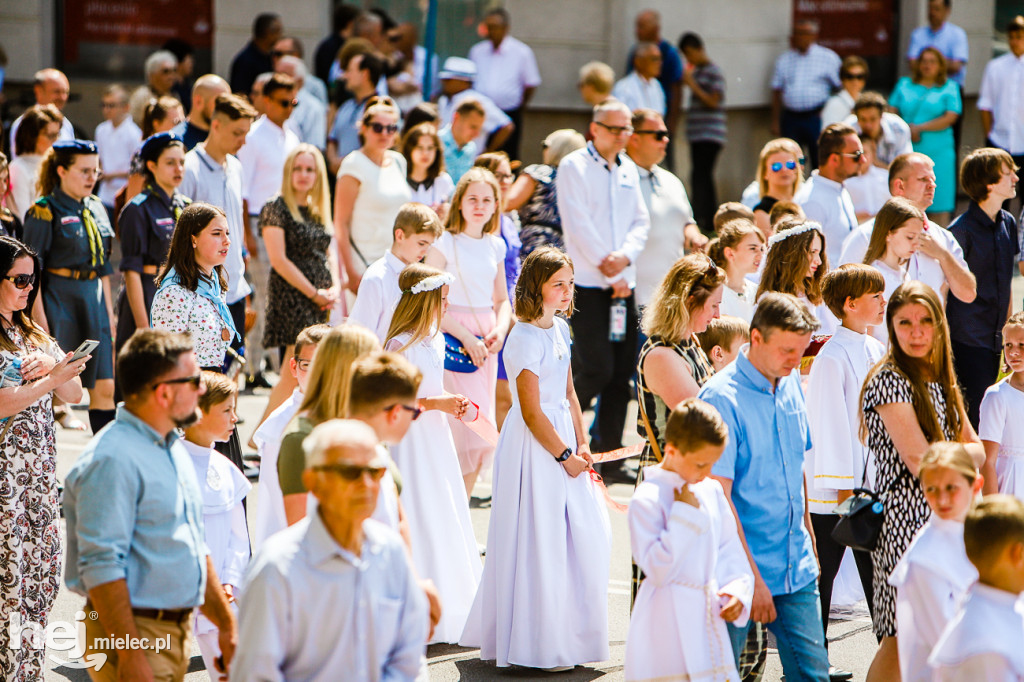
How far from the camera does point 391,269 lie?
6.67 metres

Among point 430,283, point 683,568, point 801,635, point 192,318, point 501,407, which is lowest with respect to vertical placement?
point 801,635

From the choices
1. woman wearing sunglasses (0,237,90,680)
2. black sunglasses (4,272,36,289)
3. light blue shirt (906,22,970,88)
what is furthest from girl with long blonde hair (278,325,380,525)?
light blue shirt (906,22,970,88)

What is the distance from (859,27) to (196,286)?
42.3ft

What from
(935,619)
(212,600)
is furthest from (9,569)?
(935,619)

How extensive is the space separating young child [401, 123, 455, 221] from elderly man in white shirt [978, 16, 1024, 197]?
763 centimetres

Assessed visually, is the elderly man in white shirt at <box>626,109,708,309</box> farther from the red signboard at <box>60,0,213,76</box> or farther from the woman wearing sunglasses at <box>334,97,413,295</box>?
the red signboard at <box>60,0,213,76</box>

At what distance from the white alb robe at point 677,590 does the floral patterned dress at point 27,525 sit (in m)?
2.39

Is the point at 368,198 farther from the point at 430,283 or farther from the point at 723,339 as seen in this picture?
the point at 723,339

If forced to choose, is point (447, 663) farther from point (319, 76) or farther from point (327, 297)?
point (319, 76)

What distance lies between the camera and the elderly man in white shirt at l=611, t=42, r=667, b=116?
44.5 feet

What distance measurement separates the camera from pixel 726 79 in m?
15.4

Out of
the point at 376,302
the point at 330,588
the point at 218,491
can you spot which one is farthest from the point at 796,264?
the point at 330,588

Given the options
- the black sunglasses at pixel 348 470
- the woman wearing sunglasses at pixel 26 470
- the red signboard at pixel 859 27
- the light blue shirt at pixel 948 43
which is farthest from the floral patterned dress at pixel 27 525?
the red signboard at pixel 859 27

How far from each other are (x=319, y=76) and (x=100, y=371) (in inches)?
326
